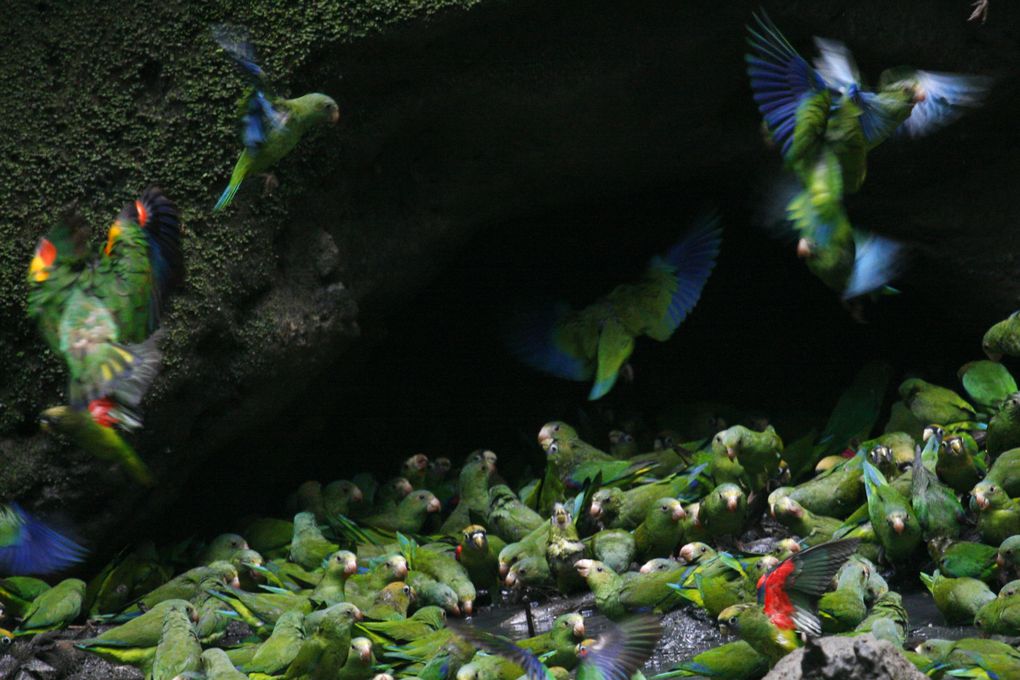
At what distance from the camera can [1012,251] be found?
603 centimetres

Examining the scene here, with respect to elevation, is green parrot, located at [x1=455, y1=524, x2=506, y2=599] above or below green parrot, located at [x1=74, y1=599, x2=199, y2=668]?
below

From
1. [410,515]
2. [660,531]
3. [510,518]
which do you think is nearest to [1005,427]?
[660,531]

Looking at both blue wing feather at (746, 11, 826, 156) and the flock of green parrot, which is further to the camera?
blue wing feather at (746, 11, 826, 156)

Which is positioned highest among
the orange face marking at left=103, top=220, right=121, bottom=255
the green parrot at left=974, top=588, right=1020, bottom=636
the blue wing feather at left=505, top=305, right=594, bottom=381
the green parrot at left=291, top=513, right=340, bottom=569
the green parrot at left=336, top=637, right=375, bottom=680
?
the orange face marking at left=103, top=220, right=121, bottom=255

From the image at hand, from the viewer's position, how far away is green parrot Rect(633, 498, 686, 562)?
17.0 ft

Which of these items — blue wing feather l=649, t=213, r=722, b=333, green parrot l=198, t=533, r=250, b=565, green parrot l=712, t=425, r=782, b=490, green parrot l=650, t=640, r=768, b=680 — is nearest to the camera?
green parrot l=650, t=640, r=768, b=680

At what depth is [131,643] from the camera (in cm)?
463

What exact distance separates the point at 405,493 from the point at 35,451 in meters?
1.82

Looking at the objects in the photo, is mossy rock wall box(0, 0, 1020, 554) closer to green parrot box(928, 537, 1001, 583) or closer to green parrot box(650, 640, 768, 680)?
green parrot box(928, 537, 1001, 583)

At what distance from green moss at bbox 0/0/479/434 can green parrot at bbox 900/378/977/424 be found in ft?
10.3

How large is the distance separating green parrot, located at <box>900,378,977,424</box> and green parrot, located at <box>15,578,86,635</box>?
3911 mm

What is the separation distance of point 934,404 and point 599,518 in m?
1.77

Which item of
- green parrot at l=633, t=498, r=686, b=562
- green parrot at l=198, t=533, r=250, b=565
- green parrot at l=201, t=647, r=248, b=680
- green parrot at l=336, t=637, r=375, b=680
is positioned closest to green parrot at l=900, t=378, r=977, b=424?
green parrot at l=633, t=498, r=686, b=562

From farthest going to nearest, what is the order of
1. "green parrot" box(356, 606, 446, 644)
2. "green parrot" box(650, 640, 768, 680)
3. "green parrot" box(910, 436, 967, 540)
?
"green parrot" box(910, 436, 967, 540)
"green parrot" box(356, 606, 446, 644)
"green parrot" box(650, 640, 768, 680)
